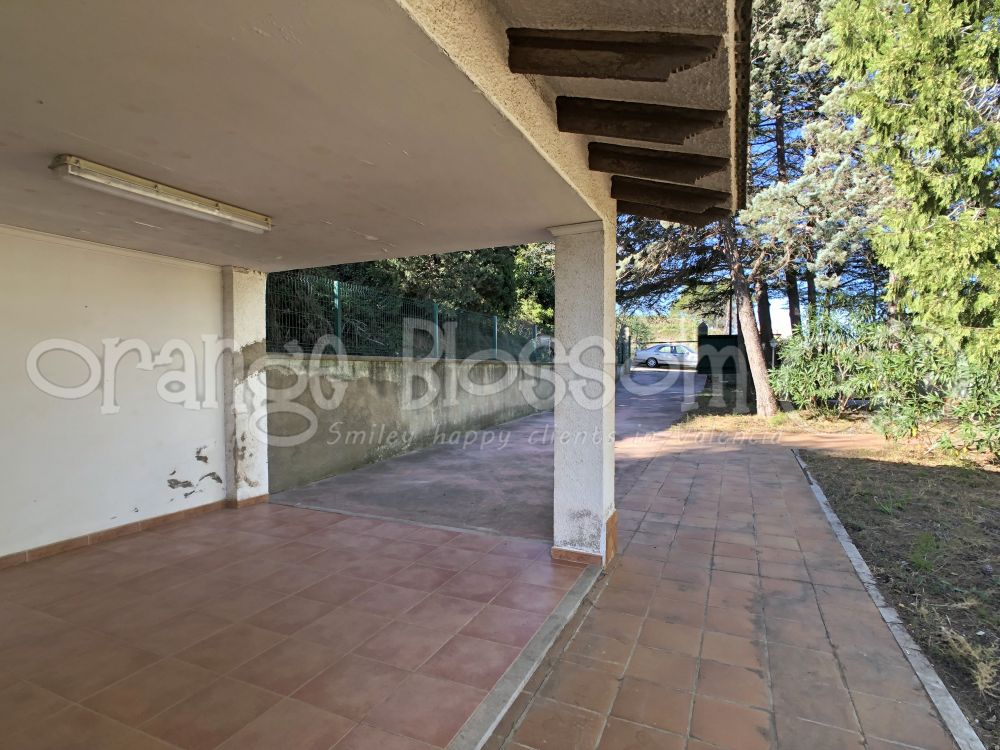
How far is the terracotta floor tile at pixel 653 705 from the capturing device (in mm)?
2023

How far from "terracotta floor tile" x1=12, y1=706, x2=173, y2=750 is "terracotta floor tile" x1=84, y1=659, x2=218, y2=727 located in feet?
0.14

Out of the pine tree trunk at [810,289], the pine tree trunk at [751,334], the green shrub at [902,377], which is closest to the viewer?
the green shrub at [902,377]

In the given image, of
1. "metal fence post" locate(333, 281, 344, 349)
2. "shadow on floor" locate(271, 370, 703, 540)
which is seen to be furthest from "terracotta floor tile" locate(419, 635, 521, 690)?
"metal fence post" locate(333, 281, 344, 349)

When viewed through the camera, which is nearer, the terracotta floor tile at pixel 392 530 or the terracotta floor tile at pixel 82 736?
the terracotta floor tile at pixel 82 736

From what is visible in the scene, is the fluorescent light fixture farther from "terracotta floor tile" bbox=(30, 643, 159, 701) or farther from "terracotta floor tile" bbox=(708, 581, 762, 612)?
"terracotta floor tile" bbox=(708, 581, 762, 612)

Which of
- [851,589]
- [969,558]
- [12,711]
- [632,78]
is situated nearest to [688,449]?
[969,558]

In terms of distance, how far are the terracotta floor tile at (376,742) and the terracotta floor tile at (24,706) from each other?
1.26m

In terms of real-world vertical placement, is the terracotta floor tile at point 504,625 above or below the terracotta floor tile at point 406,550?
below

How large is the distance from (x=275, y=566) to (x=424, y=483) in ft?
8.14

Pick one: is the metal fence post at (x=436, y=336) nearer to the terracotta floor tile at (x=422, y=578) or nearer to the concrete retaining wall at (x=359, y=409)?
the concrete retaining wall at (x=359, y=409)

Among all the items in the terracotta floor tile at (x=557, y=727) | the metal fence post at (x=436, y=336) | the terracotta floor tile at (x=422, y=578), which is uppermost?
the metal fence post at (x=436, y=336)

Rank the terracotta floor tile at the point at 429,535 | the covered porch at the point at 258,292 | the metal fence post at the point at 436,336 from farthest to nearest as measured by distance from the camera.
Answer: the metal fence post at the point at 436,336
the terracotta floor tile at the point at 429,535
the covered porch at the point at 258,292

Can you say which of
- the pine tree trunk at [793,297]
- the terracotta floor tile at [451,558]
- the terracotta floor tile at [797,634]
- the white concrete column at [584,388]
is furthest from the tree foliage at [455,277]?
the terracotta floor tile at [797,634]

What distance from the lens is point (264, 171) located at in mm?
2518
